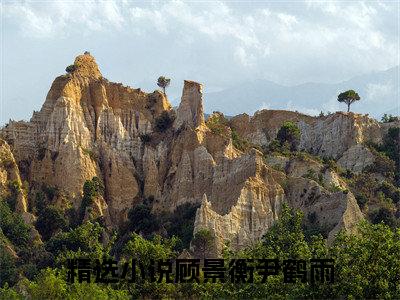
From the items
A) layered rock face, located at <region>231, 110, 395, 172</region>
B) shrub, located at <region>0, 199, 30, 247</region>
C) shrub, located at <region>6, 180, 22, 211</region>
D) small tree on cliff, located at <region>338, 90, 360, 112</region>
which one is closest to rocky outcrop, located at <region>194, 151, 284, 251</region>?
layered rock face, located at <region>231, 110, 395, 172</region>

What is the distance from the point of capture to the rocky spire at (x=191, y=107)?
96812 millimetres

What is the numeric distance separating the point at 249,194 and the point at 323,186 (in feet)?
29.1

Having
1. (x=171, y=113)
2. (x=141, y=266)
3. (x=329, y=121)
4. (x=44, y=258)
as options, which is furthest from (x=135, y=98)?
(x=141, y=266)

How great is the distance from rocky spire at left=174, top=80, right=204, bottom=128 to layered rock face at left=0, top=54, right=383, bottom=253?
12 centimetres

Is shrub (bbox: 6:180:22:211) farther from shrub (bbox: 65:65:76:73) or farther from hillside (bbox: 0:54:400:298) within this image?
shrub (bbox: 65:65:76:73)

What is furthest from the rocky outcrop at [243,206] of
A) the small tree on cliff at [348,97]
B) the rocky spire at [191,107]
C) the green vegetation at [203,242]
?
the small tree on cliff at [348,97]

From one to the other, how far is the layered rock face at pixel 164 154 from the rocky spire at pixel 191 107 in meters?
0.12

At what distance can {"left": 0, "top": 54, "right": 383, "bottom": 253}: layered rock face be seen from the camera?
82.6 m

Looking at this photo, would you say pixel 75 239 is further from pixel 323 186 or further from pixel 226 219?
pixel 323 186

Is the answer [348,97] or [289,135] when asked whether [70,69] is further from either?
[348,97]

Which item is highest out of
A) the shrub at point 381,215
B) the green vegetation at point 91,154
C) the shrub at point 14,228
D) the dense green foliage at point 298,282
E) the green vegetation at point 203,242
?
the green vegetation at point 91,154

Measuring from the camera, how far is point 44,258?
7962 centimetres

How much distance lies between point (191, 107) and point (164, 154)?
5.53m

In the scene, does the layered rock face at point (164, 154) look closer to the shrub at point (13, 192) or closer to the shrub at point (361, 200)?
the shrub at point (13, 192)
